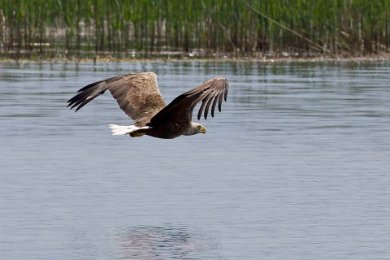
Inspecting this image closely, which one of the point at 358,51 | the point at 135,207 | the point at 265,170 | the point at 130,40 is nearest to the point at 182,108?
the point at 135,207

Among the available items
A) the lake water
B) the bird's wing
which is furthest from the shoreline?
the bird's wing

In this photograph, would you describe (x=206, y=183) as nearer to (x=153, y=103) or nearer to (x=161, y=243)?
(x=153, y=103)

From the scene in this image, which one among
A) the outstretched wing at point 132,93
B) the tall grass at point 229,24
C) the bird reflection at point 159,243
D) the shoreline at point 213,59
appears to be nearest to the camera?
the bird reflection at point 159,243

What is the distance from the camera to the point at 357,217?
12125 millimetres

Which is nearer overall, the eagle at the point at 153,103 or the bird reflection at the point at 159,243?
the bird reflection at the point at 159,243

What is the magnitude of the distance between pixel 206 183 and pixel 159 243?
321 centimetres

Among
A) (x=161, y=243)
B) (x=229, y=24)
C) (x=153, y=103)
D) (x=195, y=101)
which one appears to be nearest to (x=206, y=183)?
(x=153, y=103)

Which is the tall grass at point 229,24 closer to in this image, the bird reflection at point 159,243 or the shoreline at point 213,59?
the shoreline at point 213,59

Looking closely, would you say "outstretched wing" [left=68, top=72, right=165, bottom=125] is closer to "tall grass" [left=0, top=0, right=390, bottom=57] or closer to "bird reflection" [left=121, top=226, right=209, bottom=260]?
"bird reflection" [left=121, top=226, right=209, bottom=260]

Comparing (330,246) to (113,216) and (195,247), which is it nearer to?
(195,247)

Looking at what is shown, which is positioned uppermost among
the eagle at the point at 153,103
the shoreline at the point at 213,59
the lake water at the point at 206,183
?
the eagle at the point at 153,103

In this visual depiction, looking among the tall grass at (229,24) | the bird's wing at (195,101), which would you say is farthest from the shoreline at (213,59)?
the bird's wing at (195,101)

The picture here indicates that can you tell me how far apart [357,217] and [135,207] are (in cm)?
186

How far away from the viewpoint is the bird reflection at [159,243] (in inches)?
415
